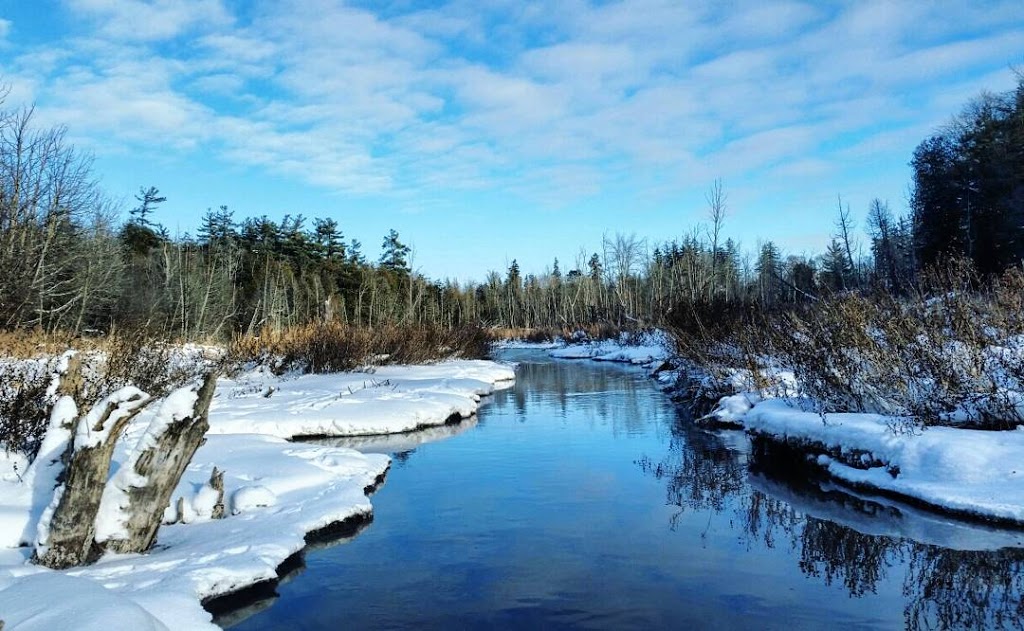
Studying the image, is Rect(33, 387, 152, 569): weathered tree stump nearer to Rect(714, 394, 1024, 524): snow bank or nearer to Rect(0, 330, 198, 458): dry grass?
Rect(0, 330, 198, 458): dry grass

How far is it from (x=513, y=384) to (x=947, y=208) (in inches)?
1235

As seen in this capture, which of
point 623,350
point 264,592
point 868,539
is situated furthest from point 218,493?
point 623,350

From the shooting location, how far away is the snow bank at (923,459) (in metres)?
6.75

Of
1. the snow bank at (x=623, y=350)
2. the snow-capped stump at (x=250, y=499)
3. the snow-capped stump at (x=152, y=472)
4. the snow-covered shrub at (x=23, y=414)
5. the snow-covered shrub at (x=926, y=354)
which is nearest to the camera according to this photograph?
the snow-capped stump at (x=152, y=472)

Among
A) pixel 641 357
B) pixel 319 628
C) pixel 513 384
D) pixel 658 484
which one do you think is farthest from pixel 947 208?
pixel 319 628

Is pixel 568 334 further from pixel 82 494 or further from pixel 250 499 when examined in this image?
pixel 82 494

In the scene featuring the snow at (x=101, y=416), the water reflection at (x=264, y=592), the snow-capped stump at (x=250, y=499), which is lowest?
the water reflection at (x=264, y=592)

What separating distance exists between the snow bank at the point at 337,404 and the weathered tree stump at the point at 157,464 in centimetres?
588

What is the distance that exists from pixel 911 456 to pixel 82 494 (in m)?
8.08

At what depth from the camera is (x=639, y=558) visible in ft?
19.5

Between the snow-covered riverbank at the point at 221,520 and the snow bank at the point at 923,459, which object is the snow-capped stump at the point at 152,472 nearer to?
the snow-covered riverbank at the point at 221,520

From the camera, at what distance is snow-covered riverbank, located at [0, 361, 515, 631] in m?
3.76

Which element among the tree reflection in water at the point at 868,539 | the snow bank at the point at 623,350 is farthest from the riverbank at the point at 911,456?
the snow bank at the point at 623,350

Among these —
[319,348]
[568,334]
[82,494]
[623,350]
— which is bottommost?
[623,350]
